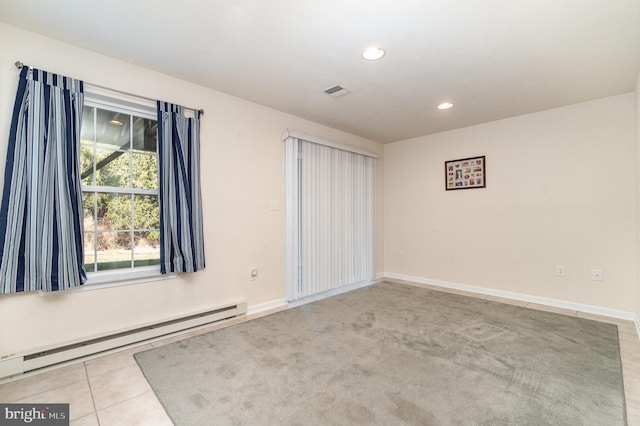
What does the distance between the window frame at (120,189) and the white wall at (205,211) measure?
0.19ft

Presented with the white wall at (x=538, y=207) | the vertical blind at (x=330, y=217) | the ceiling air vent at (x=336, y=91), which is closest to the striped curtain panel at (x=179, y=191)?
the vertical blind at (x=330, y=217)

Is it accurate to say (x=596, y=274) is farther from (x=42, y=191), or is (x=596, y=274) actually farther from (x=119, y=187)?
(x=42, y=191)

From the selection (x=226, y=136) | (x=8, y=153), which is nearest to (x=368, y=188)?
(x=226, y=136)

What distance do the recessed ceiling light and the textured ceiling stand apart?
6 centimetres

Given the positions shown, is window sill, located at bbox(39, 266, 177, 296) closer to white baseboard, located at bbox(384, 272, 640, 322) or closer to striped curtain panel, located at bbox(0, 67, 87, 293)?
striped curtain panel, located at bbox(0, 67, 87, 293)

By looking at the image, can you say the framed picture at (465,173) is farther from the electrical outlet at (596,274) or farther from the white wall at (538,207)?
the electrical outlet at (596,274)

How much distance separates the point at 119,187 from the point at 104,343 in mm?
1276

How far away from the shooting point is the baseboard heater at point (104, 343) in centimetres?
199

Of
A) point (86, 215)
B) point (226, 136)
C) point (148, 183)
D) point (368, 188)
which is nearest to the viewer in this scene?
point (86, 215)

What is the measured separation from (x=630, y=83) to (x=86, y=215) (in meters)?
5.16

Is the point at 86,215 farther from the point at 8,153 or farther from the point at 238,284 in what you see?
the point at 238,284

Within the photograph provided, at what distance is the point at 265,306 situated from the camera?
11.4 feet

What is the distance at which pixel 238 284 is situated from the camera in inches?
128

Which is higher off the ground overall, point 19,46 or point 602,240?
point 19,46
